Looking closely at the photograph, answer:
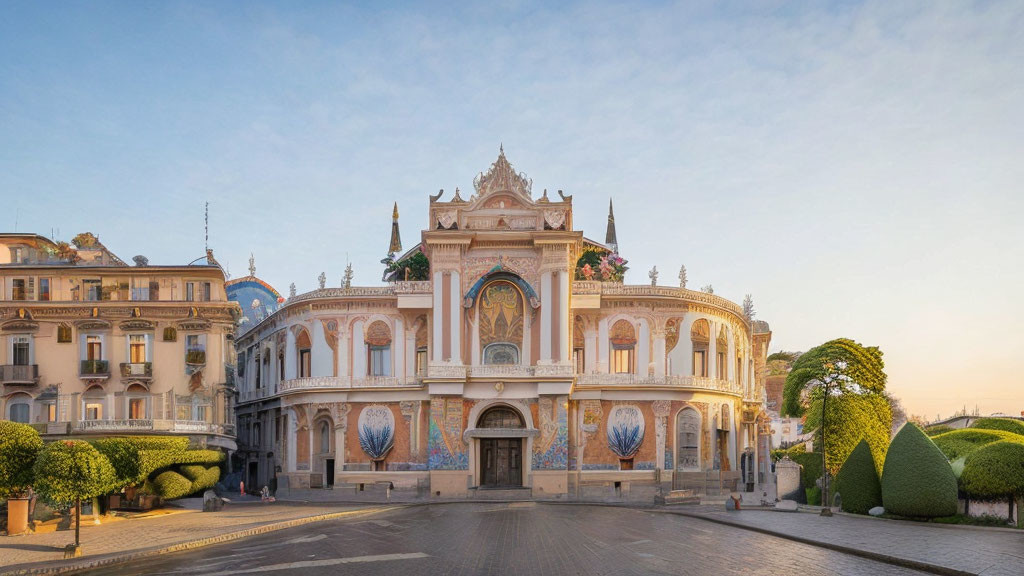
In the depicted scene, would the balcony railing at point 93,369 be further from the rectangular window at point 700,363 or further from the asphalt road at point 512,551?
the rectangular window at point 700,363

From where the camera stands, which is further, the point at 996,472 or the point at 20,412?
the point at 20,412

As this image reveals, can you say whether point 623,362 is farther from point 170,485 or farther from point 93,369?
point 93,369

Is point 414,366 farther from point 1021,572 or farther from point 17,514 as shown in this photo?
point 1021,572

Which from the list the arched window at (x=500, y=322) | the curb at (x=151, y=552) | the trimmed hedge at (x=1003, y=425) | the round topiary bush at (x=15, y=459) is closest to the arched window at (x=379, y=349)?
the arched window at (x=500, y=322)

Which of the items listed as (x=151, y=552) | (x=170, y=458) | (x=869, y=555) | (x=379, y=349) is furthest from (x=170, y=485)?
(x=869, y=555)

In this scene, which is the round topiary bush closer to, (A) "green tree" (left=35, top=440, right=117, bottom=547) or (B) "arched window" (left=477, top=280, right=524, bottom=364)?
(A) "green tree" (left=35, top=440, right=117, bottom=547)

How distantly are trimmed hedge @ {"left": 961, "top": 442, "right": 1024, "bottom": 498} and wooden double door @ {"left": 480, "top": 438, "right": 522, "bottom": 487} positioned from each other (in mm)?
29098

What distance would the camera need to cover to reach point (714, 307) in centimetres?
6169

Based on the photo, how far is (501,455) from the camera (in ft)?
187

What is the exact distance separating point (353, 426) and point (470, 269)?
1253 centimetres

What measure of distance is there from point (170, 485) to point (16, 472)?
31.8ft

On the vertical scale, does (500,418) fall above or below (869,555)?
above

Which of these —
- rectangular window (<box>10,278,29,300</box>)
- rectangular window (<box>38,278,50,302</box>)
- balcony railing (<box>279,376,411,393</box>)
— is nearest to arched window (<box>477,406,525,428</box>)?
balcony railing (<box>279,376,411,393</box>)

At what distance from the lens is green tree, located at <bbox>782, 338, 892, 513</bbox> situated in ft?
149
